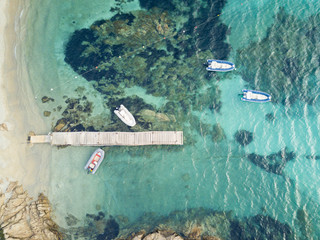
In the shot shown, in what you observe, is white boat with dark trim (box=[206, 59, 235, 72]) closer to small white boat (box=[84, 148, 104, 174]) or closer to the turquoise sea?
the turquoise sea

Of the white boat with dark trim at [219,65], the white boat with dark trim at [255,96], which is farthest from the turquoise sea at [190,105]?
the white boat with dark trim at [255,96]

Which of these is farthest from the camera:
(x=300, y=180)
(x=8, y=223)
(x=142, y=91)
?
(x=142, y=91)

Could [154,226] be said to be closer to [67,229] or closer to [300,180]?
[67,229]

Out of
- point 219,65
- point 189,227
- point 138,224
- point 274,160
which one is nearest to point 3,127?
point 138,224

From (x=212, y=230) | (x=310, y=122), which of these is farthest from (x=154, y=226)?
(x=310, y=122)

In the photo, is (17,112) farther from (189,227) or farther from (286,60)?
(286,60)

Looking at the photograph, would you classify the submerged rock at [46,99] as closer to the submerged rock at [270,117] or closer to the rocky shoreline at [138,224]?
the rocky shoreline at [138,224]
